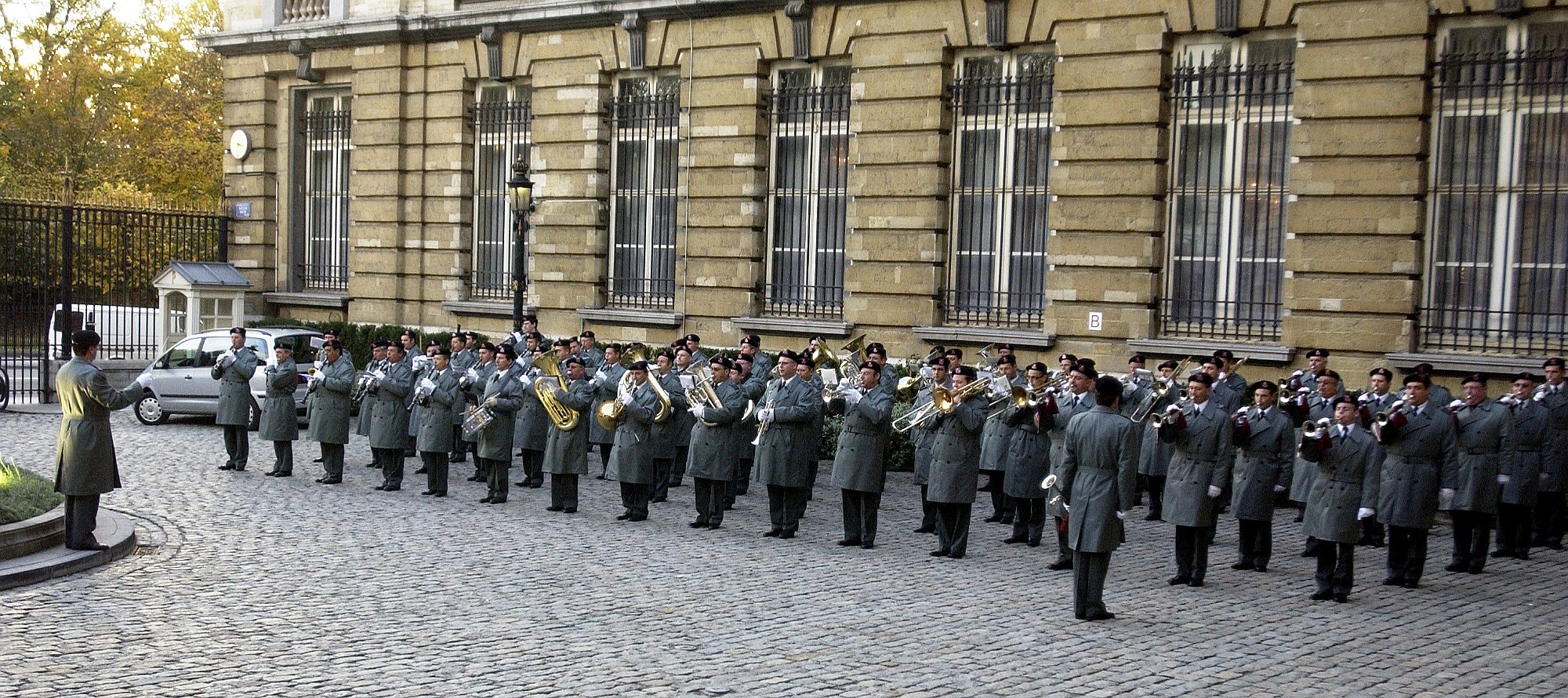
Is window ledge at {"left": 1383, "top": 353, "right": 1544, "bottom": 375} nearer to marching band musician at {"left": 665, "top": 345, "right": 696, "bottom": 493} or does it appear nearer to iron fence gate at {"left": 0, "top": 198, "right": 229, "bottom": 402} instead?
marching band musician at {"left": 665, "top": 345, "right": 696, "bottom": 493}

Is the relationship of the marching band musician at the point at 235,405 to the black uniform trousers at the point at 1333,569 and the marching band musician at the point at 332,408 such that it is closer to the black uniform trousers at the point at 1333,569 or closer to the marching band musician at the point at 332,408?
the marching band musician at the point at 332,408

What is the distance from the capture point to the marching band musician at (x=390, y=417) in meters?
17.1

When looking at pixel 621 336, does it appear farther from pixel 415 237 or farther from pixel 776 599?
pixel 776 599

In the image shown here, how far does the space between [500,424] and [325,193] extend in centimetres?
1387

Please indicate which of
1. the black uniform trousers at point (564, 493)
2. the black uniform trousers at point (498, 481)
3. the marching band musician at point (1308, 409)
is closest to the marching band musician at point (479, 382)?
the black uniform trousers at point (498, 481)

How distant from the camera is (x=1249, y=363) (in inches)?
720

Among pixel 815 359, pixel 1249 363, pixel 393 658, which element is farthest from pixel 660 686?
pixel 1249 363

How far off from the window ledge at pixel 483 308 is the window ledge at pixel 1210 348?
10255 millimetres

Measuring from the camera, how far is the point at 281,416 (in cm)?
1794

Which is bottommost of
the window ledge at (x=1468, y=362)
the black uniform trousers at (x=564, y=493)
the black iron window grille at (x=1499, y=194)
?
the black uniform trousers at (x=564, y=493)

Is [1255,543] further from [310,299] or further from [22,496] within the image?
[310,299]

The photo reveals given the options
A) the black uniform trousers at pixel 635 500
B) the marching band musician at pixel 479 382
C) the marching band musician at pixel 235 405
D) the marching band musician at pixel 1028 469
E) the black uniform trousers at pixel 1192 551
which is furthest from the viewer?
the marching band musician at pixel 235 405

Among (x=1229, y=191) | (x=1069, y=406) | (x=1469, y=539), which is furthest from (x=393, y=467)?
(x=1469, y=539)

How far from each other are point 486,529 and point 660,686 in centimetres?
602
